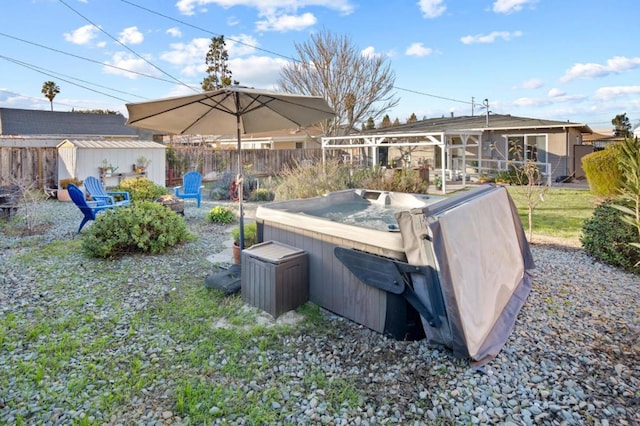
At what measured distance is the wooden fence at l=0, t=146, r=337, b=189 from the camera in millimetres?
10382

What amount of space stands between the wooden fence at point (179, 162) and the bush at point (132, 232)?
3.15m

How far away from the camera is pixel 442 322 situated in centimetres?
273

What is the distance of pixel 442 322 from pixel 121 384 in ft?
7.19

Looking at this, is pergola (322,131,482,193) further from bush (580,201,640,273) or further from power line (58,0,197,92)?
power line (58,0,197,92)

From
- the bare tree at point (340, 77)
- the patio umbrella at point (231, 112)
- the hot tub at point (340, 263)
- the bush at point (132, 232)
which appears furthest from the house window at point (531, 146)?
the bush at point (132, 232)

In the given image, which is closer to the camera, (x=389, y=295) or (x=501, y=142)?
(x=389, y=295)

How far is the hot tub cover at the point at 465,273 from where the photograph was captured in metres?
2.64

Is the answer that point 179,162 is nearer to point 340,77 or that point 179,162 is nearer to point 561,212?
point 340,77

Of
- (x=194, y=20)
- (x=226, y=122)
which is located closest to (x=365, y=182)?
(x=226, y=122)

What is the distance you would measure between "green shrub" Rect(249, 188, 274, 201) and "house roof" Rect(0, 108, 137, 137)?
54.3 feet

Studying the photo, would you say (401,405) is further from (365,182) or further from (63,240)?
(365,182)

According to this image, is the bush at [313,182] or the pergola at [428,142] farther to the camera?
the pergola at [428,142]

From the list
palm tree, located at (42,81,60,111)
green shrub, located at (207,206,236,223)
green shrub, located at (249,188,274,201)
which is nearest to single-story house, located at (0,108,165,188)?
green shrub, located at (249,188,274,201)

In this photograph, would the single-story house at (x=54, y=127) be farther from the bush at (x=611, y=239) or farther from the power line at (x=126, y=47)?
the bush at (x=611, y=239)
